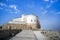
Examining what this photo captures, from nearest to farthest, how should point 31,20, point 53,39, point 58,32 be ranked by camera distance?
1. point 53,39
2. point 58,32
3. point 31,20

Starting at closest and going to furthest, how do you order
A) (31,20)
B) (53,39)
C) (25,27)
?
(53,39) < (25,27) < (31,20)

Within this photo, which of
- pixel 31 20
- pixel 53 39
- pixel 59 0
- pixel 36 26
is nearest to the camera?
pixel 53 39

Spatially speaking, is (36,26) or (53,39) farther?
(36,26)

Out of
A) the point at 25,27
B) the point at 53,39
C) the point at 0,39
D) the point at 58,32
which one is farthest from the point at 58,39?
the point at 25,27

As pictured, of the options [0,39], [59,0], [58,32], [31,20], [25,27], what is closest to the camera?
[0,39]

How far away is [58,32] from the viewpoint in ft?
19.0

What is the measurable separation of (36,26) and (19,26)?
50.6 inches

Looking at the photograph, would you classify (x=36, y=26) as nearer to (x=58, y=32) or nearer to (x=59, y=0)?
(x=58, y=32)

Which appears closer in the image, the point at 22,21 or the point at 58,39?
the point at 58,39

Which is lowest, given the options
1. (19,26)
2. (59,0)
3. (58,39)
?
(58,39)

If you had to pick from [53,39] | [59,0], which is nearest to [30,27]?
[59,0]

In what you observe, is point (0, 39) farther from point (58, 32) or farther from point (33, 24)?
point (33, 24)

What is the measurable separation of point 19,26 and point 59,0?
5482mm

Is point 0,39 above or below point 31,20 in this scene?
below
